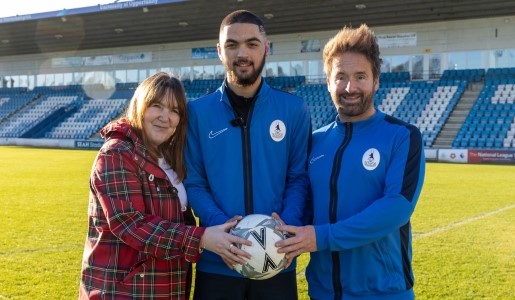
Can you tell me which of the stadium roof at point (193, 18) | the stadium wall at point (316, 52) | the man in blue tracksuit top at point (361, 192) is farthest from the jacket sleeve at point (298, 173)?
the stadium wall at point (316, 52)

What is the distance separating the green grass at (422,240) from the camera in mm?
5203

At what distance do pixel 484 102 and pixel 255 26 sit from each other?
90.1ft

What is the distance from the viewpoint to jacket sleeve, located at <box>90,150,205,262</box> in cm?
260

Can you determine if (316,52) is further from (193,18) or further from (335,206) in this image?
(335,206)

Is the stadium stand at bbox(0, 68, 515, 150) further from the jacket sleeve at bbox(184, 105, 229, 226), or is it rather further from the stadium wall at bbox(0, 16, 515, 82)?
the jacket sleeve at bbox(184, 105, 229, 226)

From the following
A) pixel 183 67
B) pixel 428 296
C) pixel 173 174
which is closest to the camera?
pixel 173 174

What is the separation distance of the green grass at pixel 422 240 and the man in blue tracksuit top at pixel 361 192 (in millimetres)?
2324

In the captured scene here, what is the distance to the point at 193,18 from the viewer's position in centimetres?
3009

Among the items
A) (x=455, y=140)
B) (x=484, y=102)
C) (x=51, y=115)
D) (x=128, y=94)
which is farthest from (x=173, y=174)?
(x=51, y=115)

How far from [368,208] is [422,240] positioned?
204 inches

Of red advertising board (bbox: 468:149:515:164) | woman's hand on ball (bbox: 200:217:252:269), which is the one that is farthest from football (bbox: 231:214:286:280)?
red advertising board (bbox: 468:149:515:164)

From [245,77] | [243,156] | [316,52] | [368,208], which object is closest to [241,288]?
[243,156]

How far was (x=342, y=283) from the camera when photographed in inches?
110

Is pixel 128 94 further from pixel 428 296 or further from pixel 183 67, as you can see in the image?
pixel 428 296
